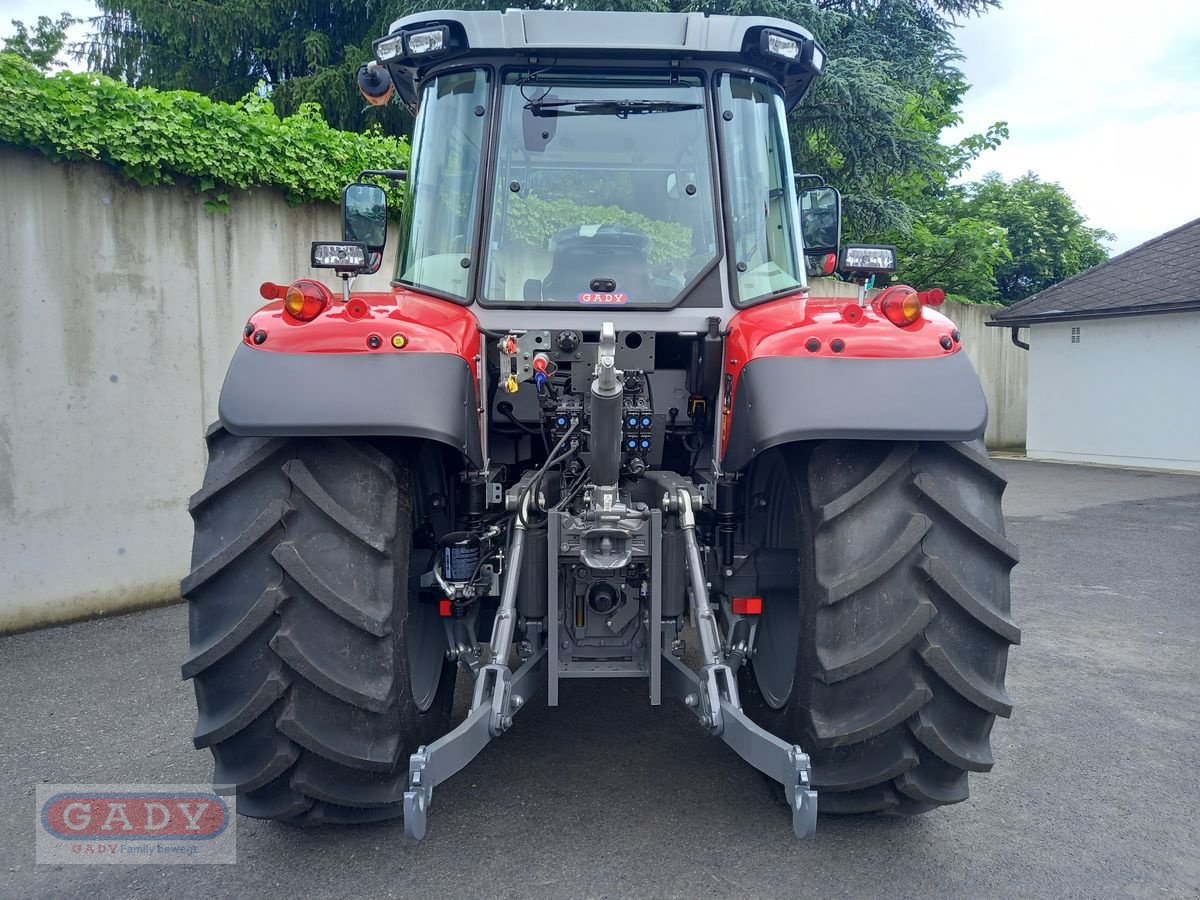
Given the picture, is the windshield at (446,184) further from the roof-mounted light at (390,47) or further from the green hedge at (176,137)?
the green hedge at (176,137)

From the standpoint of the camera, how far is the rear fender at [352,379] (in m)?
2.54

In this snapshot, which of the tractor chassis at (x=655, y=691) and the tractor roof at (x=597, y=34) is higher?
the tractor roof at (x=597, y=34)

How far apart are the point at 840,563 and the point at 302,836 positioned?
6.34 ft

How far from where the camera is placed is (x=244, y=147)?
20.1ft

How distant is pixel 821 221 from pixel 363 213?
1.95m

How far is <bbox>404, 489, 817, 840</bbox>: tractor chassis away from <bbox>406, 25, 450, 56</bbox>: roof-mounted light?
5.55 feet

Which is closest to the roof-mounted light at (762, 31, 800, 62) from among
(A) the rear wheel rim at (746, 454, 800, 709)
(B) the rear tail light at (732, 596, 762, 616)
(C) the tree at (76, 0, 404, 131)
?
(A) the rear wheel rim at (746, 454, 800, 709)

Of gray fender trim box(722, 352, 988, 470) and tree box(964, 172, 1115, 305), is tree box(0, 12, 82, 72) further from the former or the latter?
tree box(964, 172, 1115, 305)

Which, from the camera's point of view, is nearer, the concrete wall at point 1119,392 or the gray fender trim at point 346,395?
the gray fender trim at point 346,395

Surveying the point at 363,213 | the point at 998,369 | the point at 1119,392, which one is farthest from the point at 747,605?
the point at 998,369

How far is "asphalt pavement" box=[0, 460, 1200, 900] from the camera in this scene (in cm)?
274

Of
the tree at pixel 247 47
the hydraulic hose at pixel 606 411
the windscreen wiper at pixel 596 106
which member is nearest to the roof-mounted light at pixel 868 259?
the windscreen wiper at pixel 596 106

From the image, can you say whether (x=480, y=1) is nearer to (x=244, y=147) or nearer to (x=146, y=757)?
(x=244, y=147)

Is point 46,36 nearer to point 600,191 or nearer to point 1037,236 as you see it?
point 600,191
